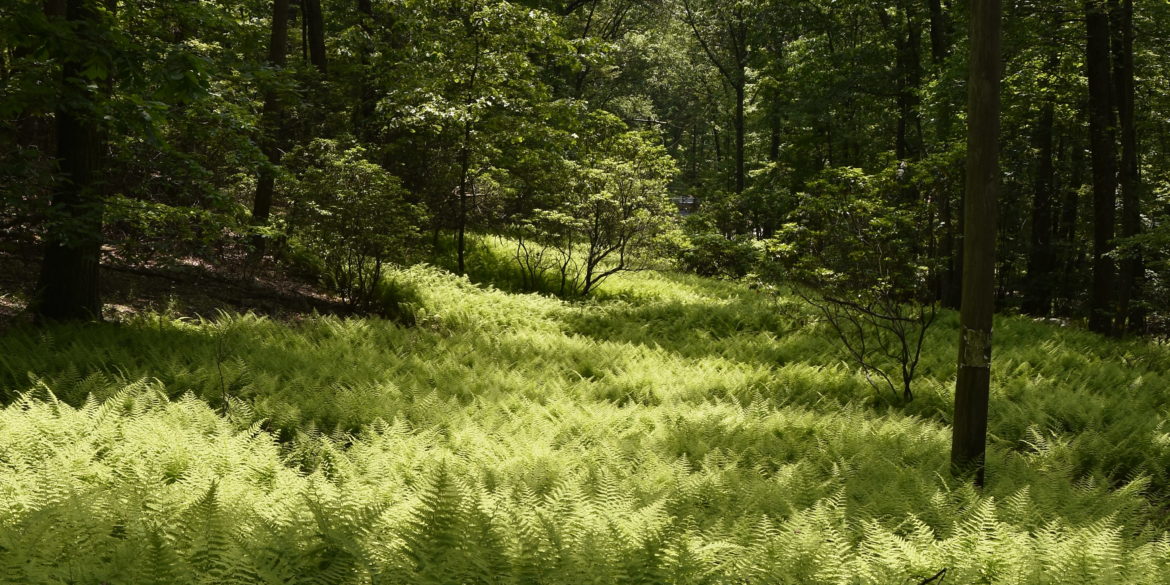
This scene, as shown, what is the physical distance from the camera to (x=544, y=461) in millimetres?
5215

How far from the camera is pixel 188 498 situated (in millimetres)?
3775

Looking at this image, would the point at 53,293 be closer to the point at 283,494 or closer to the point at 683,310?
the point at 283,494

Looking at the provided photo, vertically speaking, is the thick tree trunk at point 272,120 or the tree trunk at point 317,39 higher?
the tree trunk at point 317,39

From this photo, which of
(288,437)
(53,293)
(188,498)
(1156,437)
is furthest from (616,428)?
(53,293)

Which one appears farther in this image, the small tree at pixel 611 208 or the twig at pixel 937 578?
the small tree at pixel 611 208

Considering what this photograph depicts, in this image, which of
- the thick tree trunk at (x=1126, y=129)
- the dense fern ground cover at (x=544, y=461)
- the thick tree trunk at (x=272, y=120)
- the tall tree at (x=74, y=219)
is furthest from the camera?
the thick tree trunk at (x=272, y=120)

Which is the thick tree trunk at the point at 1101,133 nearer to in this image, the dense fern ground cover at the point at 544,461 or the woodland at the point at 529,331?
the woodland at the point at 529,331

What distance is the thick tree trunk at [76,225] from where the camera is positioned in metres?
7.38

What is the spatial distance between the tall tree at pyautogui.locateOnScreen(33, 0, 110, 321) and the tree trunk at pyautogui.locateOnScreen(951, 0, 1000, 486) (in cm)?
796

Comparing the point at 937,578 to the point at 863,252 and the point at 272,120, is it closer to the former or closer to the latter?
the point at 863,252

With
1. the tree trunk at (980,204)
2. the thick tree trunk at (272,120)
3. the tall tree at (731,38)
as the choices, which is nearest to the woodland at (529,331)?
the tree trunk at (980,204)

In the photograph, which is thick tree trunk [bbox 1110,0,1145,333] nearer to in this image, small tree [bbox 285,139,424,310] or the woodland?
the woodland

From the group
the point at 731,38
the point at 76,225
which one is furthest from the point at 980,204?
the point at 731,38

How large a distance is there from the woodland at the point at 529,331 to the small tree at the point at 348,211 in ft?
0.24
